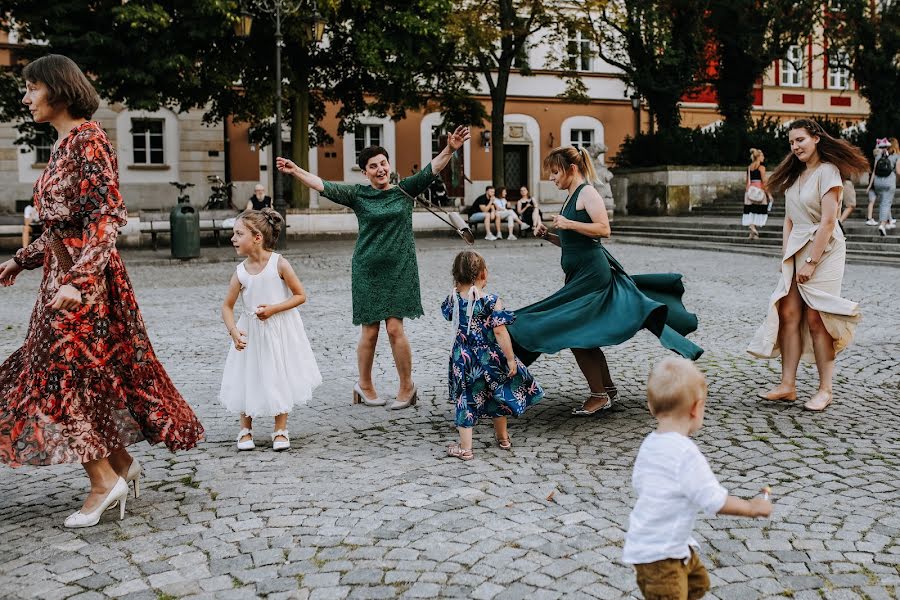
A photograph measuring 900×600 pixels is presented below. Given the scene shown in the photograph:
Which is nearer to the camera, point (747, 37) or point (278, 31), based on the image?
point (278, 31)

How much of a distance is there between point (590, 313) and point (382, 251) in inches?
60.3

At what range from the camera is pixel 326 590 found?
364 centimetres

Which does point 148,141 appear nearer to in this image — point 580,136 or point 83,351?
point 580,136

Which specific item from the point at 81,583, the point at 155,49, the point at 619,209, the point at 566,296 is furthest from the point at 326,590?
the point at 619,209

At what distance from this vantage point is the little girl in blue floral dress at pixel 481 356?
5.60m

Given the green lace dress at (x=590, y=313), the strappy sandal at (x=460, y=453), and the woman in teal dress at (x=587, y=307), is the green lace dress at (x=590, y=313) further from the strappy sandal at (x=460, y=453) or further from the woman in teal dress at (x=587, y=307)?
the strappy sandal at (x=460, y=453)

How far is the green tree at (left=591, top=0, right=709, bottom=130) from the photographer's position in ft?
103

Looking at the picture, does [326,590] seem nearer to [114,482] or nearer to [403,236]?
[114,482]

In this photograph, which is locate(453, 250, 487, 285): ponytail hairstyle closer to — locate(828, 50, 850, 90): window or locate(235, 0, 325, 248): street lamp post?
locate(235, 0, 325, 248): street lamp post

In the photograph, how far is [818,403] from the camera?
6527 millimetres

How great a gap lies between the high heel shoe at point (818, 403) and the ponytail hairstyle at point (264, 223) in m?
3.65

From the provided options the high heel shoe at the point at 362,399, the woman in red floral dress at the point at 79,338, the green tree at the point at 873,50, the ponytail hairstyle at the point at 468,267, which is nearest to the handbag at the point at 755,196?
the green tree at the point at 873,50

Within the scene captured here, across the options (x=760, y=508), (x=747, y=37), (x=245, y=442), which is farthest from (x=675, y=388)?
(x=747, y=37)

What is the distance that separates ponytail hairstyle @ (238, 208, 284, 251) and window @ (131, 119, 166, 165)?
1196 inches
